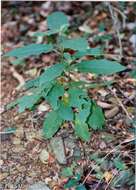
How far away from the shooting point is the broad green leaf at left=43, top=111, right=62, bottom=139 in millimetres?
2038

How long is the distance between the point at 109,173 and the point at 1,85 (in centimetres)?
89

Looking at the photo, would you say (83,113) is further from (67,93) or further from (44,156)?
(44,156)

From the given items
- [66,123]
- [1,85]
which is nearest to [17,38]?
[1,85]

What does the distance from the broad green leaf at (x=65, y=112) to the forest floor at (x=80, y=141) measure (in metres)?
0.18

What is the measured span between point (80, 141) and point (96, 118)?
142 mm

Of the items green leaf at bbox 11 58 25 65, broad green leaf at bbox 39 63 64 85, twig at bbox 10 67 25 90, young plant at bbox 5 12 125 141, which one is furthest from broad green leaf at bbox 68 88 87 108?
green leaf at bbox 11 58 25 65

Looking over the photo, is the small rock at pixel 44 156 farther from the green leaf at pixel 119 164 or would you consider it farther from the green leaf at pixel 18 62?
the green leaf at pixel 18 62

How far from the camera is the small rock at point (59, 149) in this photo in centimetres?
207

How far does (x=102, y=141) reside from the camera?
214 centimetres

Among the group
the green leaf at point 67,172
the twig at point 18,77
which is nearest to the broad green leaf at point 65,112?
the green leaf at point 67,172

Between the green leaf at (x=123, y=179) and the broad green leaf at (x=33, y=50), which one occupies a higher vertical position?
the broad green leaf at (x=33, y=50)

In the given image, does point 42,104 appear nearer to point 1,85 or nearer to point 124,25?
point 1,85

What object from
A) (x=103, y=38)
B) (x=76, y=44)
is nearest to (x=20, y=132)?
(x=76, y=44)

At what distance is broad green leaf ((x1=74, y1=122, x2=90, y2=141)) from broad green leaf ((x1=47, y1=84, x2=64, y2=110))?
147 mm
